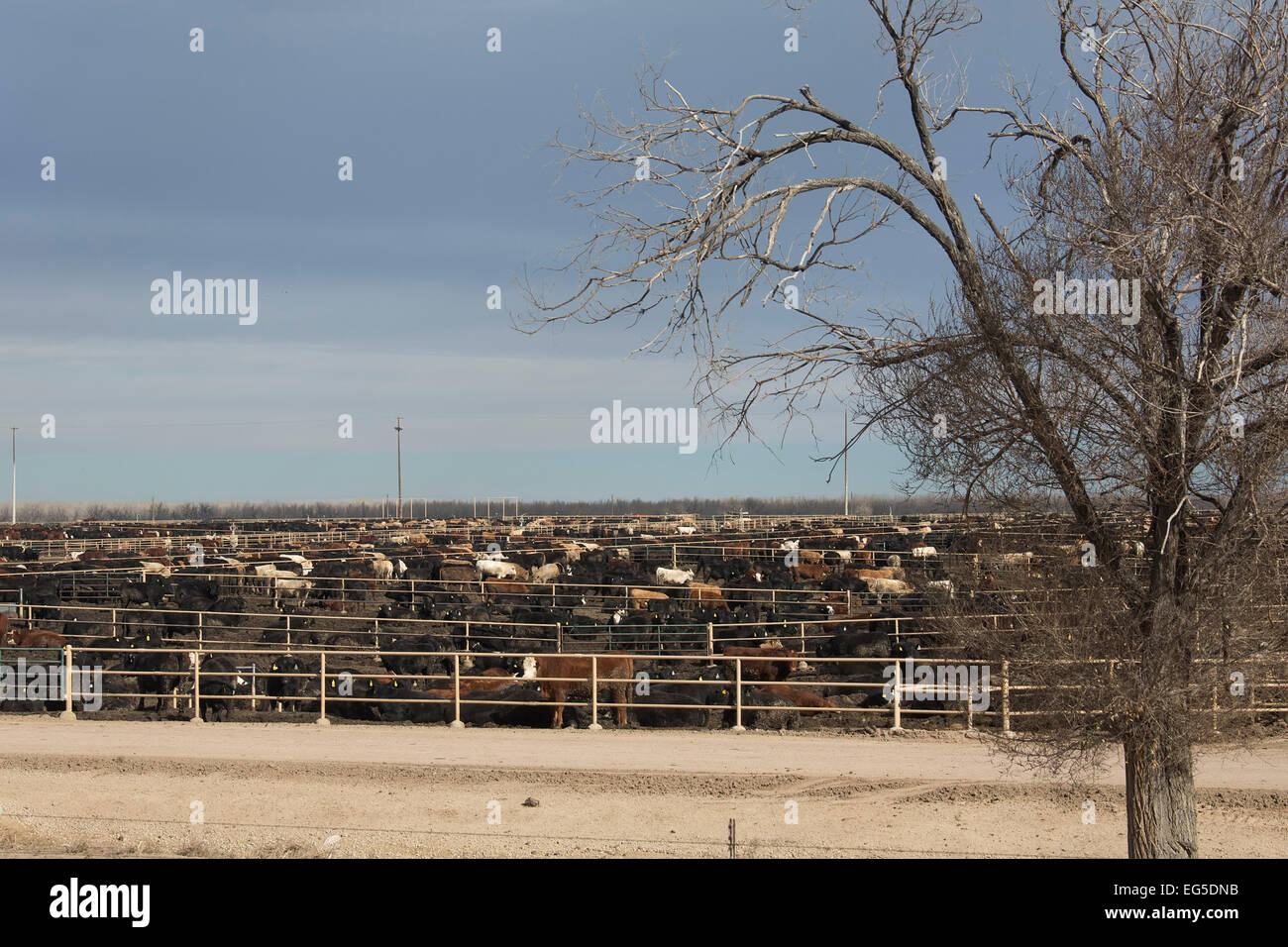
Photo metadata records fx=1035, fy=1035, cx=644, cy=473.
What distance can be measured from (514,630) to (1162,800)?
18.3 metres

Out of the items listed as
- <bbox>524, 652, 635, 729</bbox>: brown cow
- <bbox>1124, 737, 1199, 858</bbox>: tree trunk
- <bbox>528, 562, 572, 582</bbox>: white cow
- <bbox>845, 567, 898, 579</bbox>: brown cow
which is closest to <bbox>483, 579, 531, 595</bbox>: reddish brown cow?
<bbox>528, 562, 572, 582</bbox>: white cow

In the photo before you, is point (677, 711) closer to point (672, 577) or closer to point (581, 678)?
point (581, 678)

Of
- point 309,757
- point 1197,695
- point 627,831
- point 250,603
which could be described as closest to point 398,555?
point 250,603

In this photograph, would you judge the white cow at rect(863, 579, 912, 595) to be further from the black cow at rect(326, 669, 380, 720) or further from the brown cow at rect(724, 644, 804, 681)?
the black cow at rect(326, 669, 380, 720)

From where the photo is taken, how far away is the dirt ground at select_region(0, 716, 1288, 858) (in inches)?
418

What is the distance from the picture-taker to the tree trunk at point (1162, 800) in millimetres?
6254

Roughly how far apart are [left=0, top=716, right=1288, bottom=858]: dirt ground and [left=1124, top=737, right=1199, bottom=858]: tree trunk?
397 cm

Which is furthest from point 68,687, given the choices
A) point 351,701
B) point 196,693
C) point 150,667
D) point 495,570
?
point 495,570

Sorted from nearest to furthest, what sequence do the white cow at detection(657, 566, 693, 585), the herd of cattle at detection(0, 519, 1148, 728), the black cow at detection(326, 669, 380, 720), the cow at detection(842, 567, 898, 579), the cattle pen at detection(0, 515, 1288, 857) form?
the cattle pen at detection(0, 515, 1288, 857)
the herd of cattle at detection(0, 519, 1148, 728)
the black cow at detection(326, 669, 380, 720)
the white cow at detection(657, 566, 693, 585)
the cow at detection(842, 567, 898, 579)

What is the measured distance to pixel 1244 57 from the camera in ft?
19.1

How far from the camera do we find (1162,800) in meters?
6.31

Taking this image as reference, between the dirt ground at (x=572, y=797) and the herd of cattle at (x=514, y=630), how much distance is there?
1.25 metres

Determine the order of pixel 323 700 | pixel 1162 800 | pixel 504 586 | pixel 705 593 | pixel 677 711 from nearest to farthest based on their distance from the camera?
pixel 1162 800 < pixel 323 700 < pixel 677 711 < pixel 705 593 < pixel 504 586
